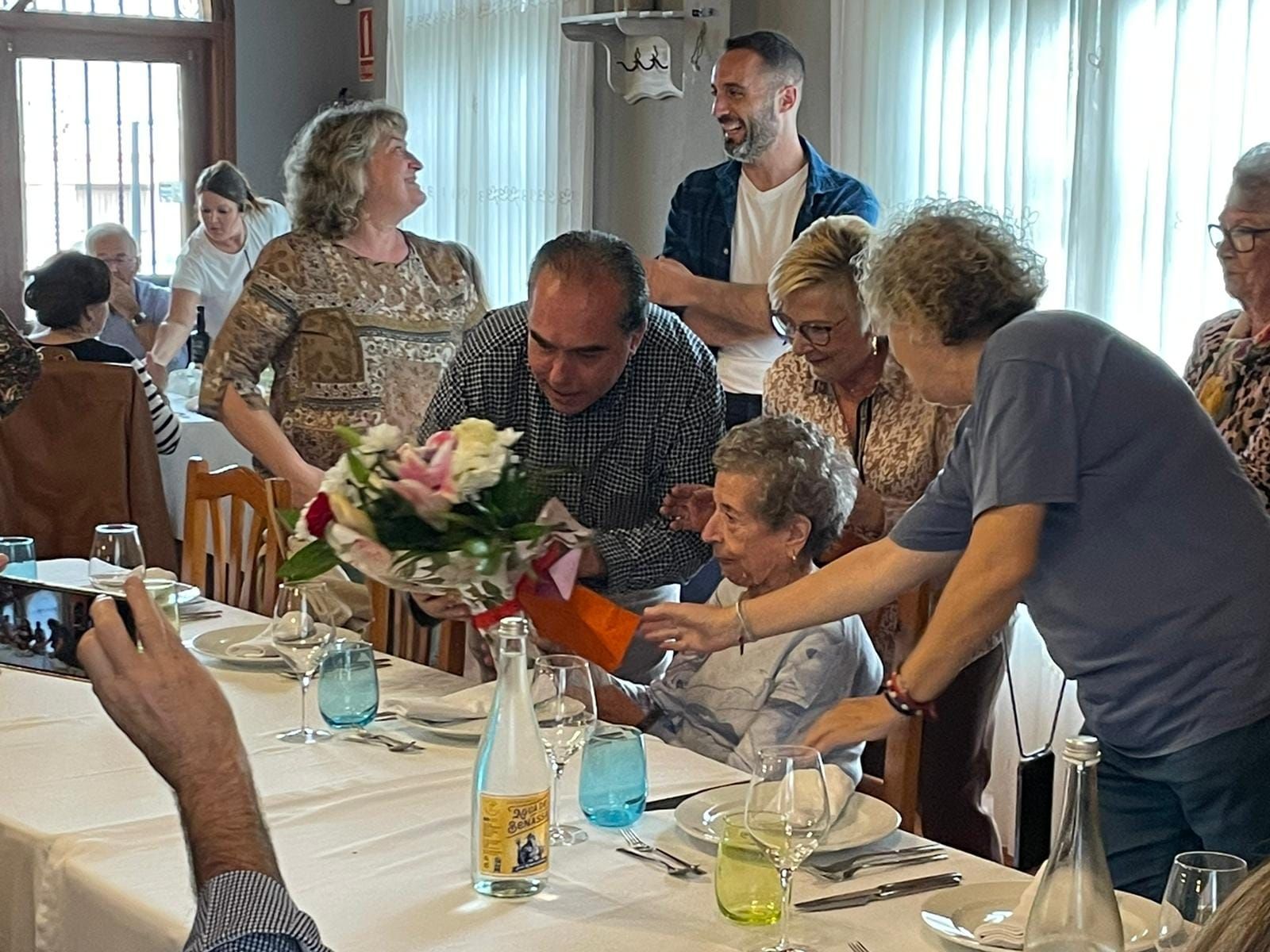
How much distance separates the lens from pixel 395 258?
388 centimetres

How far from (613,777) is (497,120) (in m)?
4.90

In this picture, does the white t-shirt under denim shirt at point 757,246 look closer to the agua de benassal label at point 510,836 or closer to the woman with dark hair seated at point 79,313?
the woman with dark hair seated at point 79,313

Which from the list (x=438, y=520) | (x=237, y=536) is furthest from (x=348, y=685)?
(x=237, y=536)

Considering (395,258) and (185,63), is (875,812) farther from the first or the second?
(185,63)

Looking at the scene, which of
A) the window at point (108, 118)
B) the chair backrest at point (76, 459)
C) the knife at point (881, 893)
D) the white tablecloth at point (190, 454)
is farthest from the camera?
the window at point (108, 118)

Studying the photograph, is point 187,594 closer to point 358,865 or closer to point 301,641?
point 301,641

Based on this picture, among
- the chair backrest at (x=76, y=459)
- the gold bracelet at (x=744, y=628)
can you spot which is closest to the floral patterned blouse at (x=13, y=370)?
the gold bracelet at (x=744, y=628)

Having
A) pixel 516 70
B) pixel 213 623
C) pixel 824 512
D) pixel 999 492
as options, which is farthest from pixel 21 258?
pixel 999 492

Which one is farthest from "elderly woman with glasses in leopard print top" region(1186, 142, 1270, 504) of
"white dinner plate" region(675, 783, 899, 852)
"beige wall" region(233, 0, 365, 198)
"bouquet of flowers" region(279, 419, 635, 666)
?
"beige wall" region(233, 0, 365, 198)

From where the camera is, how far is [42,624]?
8.45 ft

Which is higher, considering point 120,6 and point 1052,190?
point 120,6

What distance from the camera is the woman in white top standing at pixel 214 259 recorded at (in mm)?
6754

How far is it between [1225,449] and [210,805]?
1340mm

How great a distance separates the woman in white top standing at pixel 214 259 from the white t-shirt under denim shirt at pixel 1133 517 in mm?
5105
